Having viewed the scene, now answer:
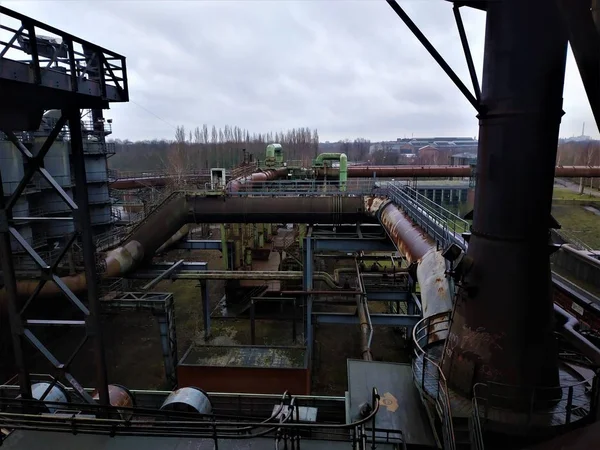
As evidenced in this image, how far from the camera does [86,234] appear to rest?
244 inches

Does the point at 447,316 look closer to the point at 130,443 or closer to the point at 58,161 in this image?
the point at 130,443

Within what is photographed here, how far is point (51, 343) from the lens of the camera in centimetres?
1616

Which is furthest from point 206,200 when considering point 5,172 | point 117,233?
point 5,172

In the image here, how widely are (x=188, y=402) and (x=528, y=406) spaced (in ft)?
17.3

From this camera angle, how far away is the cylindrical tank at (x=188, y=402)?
6586mm

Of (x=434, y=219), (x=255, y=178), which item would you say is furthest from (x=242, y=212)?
(x=434, y=219)

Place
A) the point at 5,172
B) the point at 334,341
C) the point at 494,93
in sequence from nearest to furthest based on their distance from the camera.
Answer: the point at 494,93 < the point at 5,172 < the point at 334,341

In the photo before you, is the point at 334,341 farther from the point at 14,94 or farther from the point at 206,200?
the point at 14,94

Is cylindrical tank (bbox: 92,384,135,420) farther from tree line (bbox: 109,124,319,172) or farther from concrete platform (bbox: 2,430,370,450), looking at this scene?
tree line (bbox: 109,124,319,172)

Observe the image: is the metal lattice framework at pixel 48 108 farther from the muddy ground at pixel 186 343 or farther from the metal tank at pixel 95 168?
the metal tank at pixel 95 168

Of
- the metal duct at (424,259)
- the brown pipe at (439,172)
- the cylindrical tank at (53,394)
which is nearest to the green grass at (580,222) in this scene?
the brown pipe at (439,172)

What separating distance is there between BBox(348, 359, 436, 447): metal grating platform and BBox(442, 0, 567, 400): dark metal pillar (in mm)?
846

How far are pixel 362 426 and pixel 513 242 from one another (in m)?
3.06

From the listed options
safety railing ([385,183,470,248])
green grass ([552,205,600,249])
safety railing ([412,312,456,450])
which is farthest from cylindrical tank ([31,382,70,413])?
green grass ([552,205,600,249])
